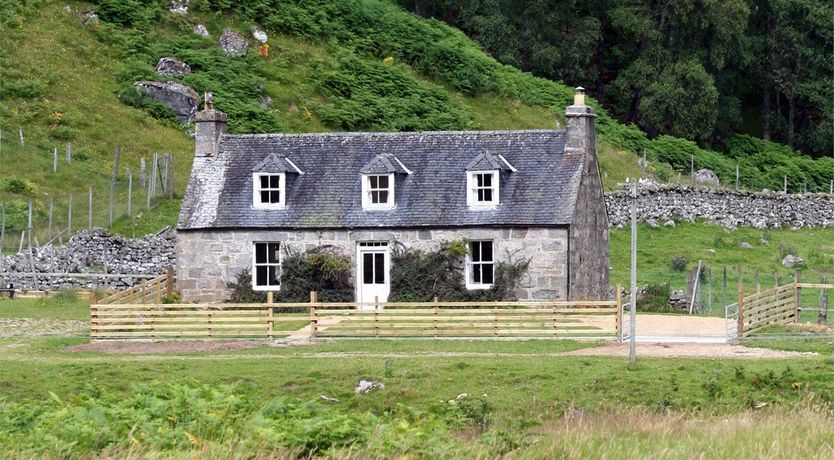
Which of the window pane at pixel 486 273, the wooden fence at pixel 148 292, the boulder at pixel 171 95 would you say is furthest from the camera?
the boulder at pixel 171 95

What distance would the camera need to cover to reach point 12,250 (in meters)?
52.3

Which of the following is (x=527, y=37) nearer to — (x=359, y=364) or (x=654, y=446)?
(x=359, y=364)

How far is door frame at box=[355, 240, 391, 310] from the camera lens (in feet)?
155

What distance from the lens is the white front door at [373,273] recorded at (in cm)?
4722

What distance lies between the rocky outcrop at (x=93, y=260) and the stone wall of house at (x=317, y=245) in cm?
427

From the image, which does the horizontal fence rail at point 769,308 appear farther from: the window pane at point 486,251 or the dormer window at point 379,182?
the dormer window at point 379,182

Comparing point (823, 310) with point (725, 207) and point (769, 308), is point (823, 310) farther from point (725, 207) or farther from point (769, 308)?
point (725, 207)

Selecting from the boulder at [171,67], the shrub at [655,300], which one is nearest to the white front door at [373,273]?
the shrub at [655,300]

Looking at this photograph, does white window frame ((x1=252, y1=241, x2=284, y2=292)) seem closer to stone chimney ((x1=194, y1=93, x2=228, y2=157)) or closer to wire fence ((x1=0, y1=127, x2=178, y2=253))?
stone chimney ((x1=194, y1=93, x2=228, y2=157))

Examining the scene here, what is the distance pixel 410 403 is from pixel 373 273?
16277mm

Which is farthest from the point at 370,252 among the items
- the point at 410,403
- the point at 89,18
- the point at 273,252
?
the point at 89,18

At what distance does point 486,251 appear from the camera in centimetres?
4675

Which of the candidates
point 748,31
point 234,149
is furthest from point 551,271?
point 748,31

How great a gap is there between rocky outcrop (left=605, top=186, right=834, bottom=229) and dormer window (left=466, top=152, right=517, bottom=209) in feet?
47.7
